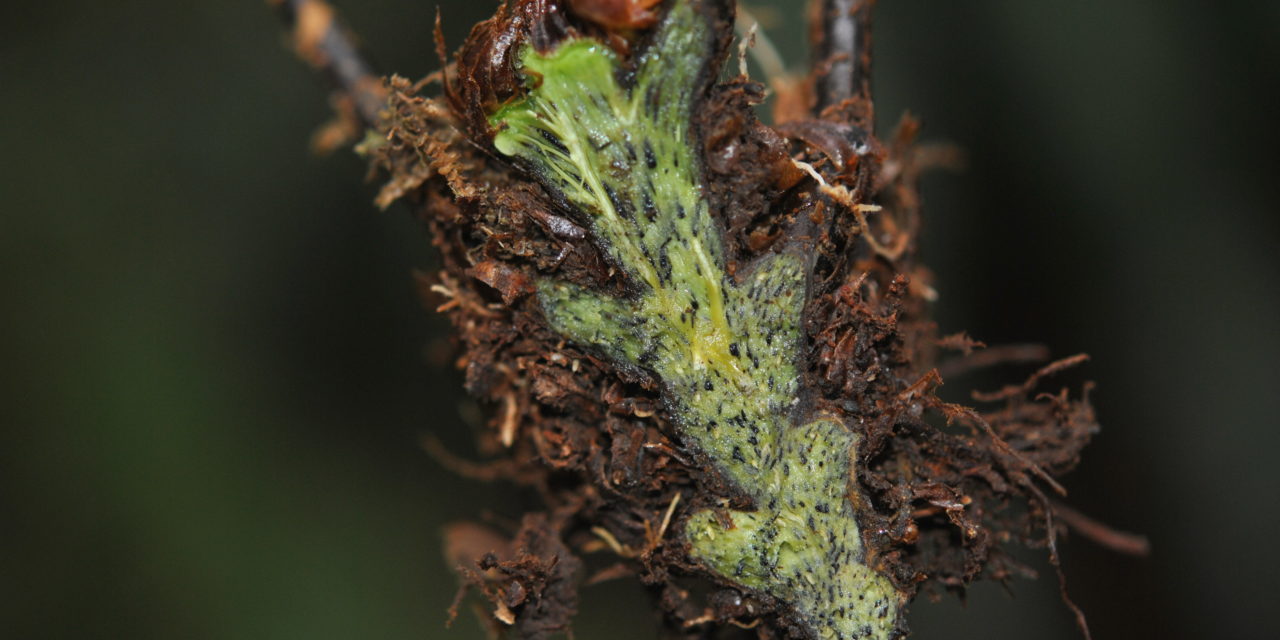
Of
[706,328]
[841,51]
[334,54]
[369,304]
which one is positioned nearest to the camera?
[706,328]

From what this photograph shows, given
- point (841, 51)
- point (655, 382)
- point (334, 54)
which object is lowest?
point (655, 382)

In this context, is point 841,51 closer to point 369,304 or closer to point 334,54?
point 334,54

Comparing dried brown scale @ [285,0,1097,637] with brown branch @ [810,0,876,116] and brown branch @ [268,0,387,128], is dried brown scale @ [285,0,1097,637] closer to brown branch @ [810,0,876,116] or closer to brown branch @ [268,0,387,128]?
brown branch @ [810,0,876,116]

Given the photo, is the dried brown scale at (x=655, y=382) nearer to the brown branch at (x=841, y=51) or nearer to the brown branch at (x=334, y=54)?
the brown branch at (x=841, y=51)

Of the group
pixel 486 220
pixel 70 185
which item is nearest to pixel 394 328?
pixel 70 185

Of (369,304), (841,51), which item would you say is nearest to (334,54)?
(841,51)

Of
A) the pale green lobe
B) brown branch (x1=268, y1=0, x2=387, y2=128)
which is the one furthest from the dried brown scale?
brown branch (x1=268, y1=0, x2=387, y2=128)

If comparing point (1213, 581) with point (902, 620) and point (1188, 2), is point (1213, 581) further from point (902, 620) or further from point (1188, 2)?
point (902, 620)
